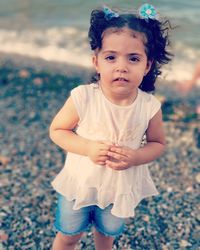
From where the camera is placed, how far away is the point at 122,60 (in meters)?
2.10

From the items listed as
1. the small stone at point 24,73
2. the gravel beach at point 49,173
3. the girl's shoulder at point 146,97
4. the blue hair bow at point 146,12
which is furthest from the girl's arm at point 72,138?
the small stone at point 24,73

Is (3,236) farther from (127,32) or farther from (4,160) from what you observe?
(127,32)

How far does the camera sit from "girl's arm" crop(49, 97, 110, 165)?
84.9 inches

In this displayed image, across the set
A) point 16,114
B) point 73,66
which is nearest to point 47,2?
point 73,66

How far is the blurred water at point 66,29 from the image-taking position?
7.33 metres

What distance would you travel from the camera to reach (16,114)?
498 cm

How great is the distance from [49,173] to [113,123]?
189cm

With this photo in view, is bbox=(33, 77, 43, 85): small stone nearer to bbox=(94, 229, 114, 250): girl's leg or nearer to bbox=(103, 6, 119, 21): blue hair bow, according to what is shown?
bbox=(94, 229, 114, 250): girl's leg

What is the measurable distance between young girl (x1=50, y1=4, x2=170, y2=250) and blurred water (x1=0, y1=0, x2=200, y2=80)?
14.5 ft

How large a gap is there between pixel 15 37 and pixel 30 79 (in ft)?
8.57

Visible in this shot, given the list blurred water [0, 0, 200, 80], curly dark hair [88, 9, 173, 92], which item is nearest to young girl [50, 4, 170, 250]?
curly dark hair [88, 9, 173, 92]

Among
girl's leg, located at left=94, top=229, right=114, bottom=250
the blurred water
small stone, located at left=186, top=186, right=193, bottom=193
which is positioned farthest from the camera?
the blurred water

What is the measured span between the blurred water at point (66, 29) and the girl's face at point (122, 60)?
456cm

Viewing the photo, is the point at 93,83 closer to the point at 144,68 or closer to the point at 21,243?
the point at 144,68
